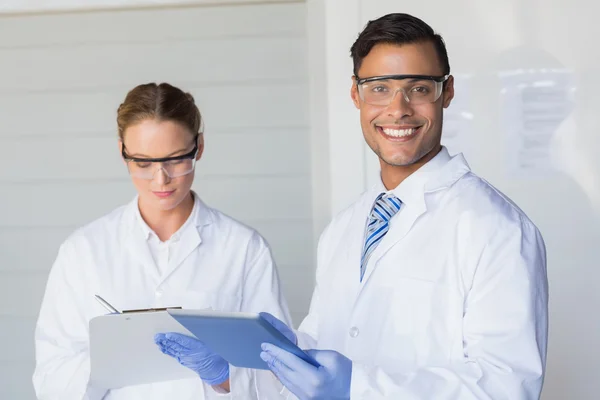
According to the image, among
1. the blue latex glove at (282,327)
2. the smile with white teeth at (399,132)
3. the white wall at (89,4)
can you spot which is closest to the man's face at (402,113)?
the smile with white teeth at (399,132)

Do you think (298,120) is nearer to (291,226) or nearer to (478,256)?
(291,226)

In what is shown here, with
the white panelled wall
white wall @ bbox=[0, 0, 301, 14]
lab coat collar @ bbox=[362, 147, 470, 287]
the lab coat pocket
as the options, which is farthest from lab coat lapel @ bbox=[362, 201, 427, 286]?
white wall @ bbox=[0, 0, 301, 14]

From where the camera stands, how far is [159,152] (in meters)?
2.20

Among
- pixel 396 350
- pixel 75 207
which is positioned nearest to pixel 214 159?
pixel 75 207

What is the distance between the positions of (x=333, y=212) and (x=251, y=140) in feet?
1.59

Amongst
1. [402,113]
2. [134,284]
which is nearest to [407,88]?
[402,113]

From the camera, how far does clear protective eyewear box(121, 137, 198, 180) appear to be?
2.20 meters

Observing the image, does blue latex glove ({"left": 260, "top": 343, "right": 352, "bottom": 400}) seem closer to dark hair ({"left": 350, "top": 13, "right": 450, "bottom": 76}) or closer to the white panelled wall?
dark hair ({"left": 350, "top": 13, "right": 450, "bottom": 76})

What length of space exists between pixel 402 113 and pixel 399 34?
0.17m

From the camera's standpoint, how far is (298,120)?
3.51m

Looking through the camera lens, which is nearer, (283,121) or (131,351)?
(131,351)

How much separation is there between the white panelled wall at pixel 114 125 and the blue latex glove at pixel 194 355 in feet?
4.70

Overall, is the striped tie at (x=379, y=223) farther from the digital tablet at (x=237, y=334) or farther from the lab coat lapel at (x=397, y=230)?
the digital tablet at (x=237, y=334)

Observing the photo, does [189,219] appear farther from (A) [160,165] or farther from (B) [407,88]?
(B) [407,88]
